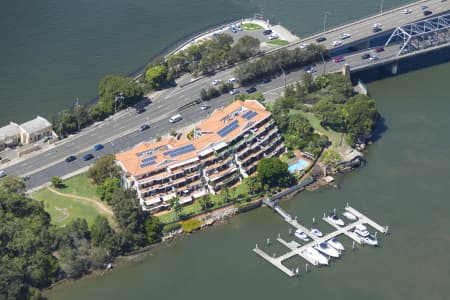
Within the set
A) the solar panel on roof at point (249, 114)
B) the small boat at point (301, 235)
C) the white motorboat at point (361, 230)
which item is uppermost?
the solar panel on roof at point (249, 114)

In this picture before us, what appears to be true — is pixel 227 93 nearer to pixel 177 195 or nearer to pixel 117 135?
pixel 117 135

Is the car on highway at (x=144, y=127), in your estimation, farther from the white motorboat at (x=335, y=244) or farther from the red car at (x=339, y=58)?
the red car at (x=339, y=58)

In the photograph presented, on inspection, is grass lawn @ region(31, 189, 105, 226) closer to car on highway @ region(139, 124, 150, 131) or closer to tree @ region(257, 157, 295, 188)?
car on highway @ region(139, 124, 150, 131)

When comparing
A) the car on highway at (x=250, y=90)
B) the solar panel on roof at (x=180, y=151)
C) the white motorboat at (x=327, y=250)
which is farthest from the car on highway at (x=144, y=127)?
the white motorboat at (x=327, y=250)

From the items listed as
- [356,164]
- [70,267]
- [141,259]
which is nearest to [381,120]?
[356,164]

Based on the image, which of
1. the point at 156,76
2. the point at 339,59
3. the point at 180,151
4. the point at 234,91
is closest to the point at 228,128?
the point at 180,151

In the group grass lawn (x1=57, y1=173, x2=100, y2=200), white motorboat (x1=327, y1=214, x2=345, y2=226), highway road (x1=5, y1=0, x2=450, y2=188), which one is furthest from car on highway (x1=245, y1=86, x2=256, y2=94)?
grass lawn (x1=57, y1=173, x2=100, y2=200)
